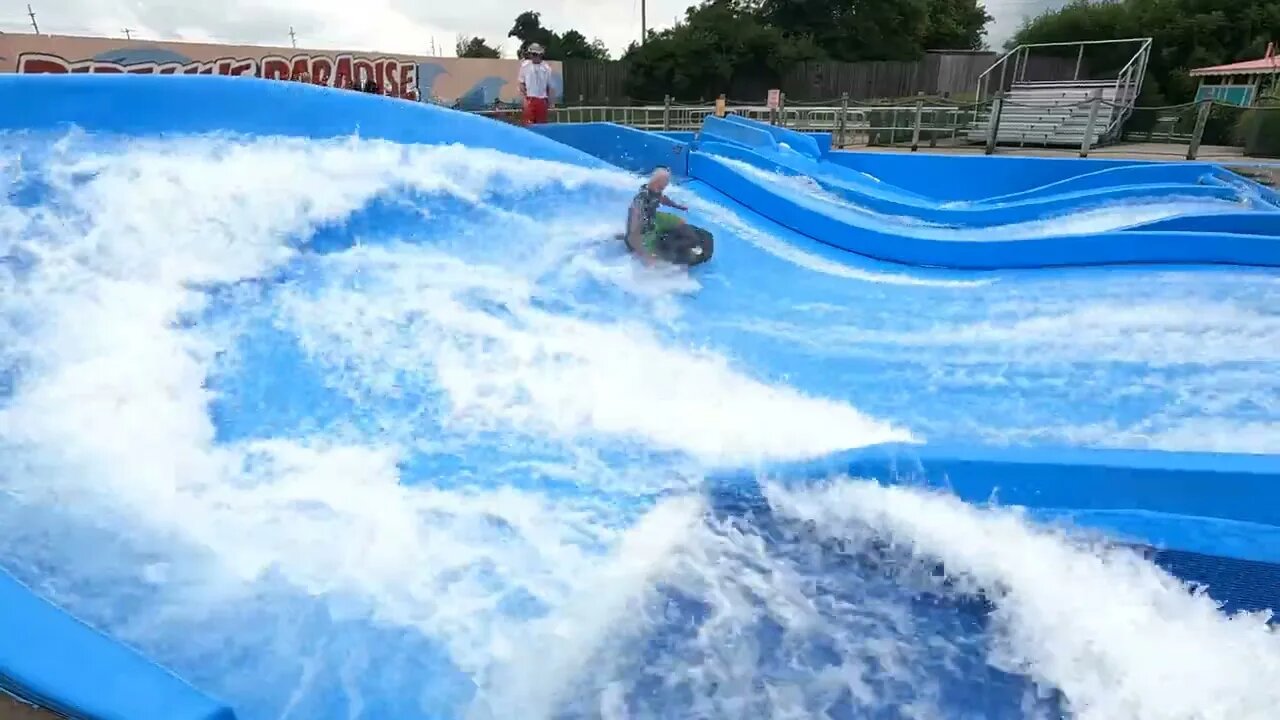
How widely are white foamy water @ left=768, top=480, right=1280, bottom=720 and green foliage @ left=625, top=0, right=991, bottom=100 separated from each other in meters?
19.7

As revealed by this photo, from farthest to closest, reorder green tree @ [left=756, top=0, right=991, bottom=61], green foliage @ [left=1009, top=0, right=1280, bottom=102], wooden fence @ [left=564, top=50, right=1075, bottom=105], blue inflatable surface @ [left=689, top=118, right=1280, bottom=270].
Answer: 1. green tree @ [left=756, top=0, right=991, bottom=61]
2. wooden fence @ [left=564, top=50, right=1075, bottom=105]
3. green foliage @ [left=1009, top=0, right=1280, bottom=102]
4. blue inflatable surface @ [left=689, top=118, right=1280, bottom=270]

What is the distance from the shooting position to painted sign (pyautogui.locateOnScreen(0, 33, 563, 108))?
11.8m

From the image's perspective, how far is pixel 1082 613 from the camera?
1865 mm

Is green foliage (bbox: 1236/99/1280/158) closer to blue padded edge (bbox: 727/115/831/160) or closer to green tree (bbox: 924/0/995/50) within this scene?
blue padded edge (bbox: 727/115/831/160)

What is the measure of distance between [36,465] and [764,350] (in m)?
2.72

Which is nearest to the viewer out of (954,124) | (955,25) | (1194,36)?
(954,124)

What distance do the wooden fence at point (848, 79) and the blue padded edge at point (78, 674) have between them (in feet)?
60.4

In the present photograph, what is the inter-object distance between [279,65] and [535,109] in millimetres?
8755

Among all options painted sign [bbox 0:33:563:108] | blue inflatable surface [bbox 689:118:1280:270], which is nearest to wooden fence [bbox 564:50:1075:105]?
painted sign [bbox 0:33:563:108]

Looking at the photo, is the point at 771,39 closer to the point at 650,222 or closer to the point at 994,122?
the point at 994,122

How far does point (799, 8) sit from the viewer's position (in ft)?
79.3

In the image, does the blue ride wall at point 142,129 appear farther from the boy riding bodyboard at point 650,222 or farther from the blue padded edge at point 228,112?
the boy riding bodyboard at point 650,222

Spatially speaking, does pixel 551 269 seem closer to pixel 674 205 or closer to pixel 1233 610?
pixel 674 205

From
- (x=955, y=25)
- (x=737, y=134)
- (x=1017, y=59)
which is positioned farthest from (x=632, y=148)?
(x=955, y=25)
